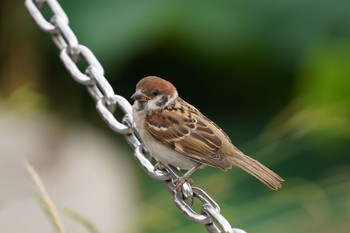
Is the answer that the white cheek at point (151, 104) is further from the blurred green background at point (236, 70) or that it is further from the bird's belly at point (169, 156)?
the blurred green background at point (236, 70)

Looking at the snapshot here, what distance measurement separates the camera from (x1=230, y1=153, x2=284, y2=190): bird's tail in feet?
7.83

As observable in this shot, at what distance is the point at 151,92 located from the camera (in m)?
2.56

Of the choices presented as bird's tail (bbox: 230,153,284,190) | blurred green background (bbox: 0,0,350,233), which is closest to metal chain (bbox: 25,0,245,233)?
bird's tail (bbox: 230,153,284,190)

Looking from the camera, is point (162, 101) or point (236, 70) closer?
point (162, 101)

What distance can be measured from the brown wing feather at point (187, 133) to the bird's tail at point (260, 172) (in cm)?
4

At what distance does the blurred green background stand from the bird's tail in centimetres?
43

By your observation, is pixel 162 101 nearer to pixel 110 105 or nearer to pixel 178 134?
pixel 178 134

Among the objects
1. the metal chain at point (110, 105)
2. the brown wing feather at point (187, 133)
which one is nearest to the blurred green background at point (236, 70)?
the brown wing feather at point (187, 133)

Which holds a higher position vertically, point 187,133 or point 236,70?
point 187,133

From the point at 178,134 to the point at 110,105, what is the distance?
Answer: 311 millimetres

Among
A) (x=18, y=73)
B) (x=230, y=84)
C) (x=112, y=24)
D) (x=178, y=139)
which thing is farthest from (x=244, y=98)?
(x=178, y=139)

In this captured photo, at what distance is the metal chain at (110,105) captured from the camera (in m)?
1.95

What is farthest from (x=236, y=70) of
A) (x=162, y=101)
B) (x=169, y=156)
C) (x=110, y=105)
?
(x=110, y=105)

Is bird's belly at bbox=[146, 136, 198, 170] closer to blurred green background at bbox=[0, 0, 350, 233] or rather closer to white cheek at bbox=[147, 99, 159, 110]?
white cheek at bbox=[147, 99, 159, 110]
